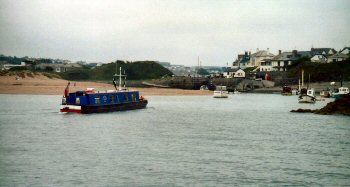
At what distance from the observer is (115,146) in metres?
34.0

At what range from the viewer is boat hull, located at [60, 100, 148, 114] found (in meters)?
56.9

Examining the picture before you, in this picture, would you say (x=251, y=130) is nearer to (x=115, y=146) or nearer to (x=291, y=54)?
(x=115, y=146)

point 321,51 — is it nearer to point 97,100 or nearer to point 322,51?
point 322,51

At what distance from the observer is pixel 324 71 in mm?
121188

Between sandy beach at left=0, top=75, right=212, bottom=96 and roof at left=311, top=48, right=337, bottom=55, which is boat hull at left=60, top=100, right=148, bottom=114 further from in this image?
roof at left=311, top=48, right=337, bottom=55

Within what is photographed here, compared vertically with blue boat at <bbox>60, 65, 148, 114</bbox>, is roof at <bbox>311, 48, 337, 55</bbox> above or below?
above

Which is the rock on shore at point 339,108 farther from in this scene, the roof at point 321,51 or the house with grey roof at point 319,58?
the roof at point 321,51

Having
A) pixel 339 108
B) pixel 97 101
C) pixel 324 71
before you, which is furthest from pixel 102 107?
pixel 324 71

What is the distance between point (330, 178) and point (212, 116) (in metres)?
33.3

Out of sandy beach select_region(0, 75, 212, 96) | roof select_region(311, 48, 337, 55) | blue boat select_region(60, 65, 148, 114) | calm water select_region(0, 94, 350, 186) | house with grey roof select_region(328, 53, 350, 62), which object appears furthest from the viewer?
roof select_region(311, 48, 337, 55)

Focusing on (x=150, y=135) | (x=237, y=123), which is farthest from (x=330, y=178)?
(x=237, y=123)

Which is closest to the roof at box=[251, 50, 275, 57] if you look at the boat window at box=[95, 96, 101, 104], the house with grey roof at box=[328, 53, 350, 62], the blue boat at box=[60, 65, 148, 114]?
the house with grey roof at box=[328, 53, 350, 62]

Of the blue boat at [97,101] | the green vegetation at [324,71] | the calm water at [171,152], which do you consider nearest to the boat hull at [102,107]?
the blue boat at [97,101]

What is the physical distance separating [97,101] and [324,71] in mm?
76614
